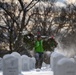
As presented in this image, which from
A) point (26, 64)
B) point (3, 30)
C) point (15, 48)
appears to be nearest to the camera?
point (26, 64)

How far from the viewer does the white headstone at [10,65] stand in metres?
13.2

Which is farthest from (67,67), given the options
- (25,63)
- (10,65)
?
(25,63)

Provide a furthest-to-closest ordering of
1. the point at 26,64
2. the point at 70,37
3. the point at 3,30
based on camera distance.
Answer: the point at 70,37
the point at 3,30
the point at 26,64

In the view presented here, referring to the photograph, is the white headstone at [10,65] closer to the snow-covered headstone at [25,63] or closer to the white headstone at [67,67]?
the white headstone at [67,67]

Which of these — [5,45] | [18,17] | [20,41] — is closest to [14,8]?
[18,17]

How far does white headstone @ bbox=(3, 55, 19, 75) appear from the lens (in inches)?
519

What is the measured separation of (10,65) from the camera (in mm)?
13273

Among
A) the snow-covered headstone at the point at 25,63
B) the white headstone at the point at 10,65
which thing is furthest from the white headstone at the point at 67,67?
the snow-covered headstone at the point at 25,63

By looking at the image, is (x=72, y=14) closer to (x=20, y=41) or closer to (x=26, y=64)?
(x=20, y=41)

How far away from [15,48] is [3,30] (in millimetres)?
5386

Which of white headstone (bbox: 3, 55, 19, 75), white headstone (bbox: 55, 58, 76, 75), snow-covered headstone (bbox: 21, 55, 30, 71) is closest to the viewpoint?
white headstone (bbox: 55, 58, 76, 75)

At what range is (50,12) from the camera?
53.7 meters

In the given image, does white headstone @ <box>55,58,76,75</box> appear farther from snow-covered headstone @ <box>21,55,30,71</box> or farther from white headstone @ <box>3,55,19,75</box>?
snow-covered headstone @ <box>21,55,30,71</box>

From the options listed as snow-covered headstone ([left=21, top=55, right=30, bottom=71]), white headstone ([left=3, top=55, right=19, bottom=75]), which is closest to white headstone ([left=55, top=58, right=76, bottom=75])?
white headstone ([left=3, top=55, right=19, bottom=75])
